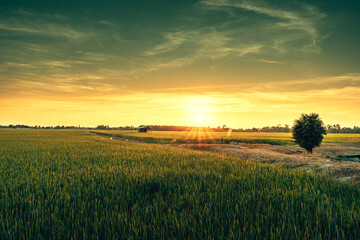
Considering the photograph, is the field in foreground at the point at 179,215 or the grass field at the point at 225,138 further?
the grass field at the point at 225,138

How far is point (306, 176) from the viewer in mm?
6863

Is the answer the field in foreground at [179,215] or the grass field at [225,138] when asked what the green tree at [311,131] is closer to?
the grass field at [225,138]

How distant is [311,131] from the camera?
685 inches

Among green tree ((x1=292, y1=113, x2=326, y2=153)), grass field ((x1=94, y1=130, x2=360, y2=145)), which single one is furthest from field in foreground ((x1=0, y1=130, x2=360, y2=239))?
grass field ((x1=94, y1=130, x2=360, y2=145))

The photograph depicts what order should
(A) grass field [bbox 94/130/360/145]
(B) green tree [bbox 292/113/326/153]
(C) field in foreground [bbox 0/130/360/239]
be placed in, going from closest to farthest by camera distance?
(C) field in foreground [bbox 0/130/360/239], (B) green tree [bbox 292/113/326/153], (A) grass field [bbox 94/130/360/145]

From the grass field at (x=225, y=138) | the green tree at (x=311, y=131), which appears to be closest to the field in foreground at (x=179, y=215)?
the green tree at (x=311, y=131)

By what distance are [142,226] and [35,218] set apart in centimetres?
210

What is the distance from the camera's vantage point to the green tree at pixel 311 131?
17.3 meters

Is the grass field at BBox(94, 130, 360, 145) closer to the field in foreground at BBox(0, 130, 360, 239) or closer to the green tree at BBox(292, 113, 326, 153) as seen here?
the green tree at BBox(292, 113, 326, 153)

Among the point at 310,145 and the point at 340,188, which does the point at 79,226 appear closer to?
the point at 340,188

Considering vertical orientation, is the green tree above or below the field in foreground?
above

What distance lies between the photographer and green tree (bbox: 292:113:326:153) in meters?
17.3

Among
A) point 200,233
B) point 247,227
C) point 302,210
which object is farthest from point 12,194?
point 302,210

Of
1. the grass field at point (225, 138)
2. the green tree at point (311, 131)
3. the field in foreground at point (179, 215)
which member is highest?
the green tree at point (311, 131)
